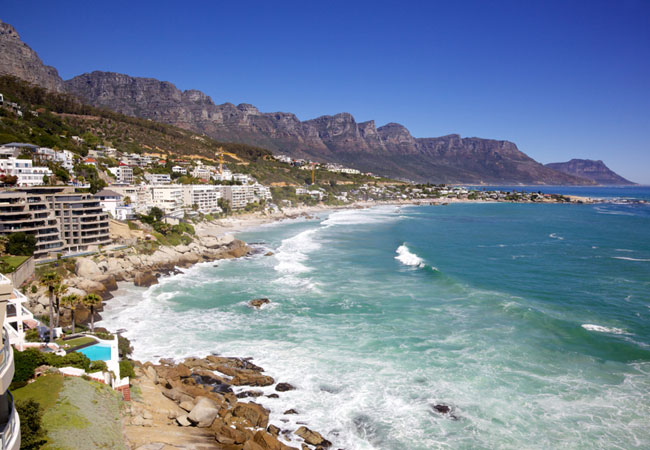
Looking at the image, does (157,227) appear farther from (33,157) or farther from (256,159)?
(256,159)

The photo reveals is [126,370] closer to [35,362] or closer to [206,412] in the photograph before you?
[35,362]

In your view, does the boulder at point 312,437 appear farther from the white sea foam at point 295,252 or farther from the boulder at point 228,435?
the white sea foam at point 295,252

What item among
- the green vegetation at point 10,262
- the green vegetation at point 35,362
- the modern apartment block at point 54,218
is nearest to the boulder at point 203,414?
the green vegetation at point 35,362

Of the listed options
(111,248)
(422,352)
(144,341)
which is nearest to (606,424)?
(422,352)

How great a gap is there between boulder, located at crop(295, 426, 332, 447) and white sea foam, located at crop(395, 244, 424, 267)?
102 ft

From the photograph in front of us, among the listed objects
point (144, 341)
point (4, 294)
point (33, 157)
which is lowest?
point (144, 341)

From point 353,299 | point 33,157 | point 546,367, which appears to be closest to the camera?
point 546,367

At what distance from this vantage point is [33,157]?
59500 mm

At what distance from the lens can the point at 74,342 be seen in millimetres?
19422

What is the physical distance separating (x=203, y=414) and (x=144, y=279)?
24458 millimetres

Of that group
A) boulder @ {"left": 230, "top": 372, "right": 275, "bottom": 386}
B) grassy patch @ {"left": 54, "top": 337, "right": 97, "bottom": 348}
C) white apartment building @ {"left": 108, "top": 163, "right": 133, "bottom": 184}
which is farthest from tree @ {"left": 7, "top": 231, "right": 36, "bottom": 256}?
white apartment building @ {"left": 108, "top": 163, "right": 133, "bottom": 184}

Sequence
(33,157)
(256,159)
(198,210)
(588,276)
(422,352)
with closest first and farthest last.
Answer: (422,352) < (588,276) < (33,157) < (198,210) < (256,159)

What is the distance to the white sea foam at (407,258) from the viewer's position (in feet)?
152

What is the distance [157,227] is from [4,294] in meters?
47.8
